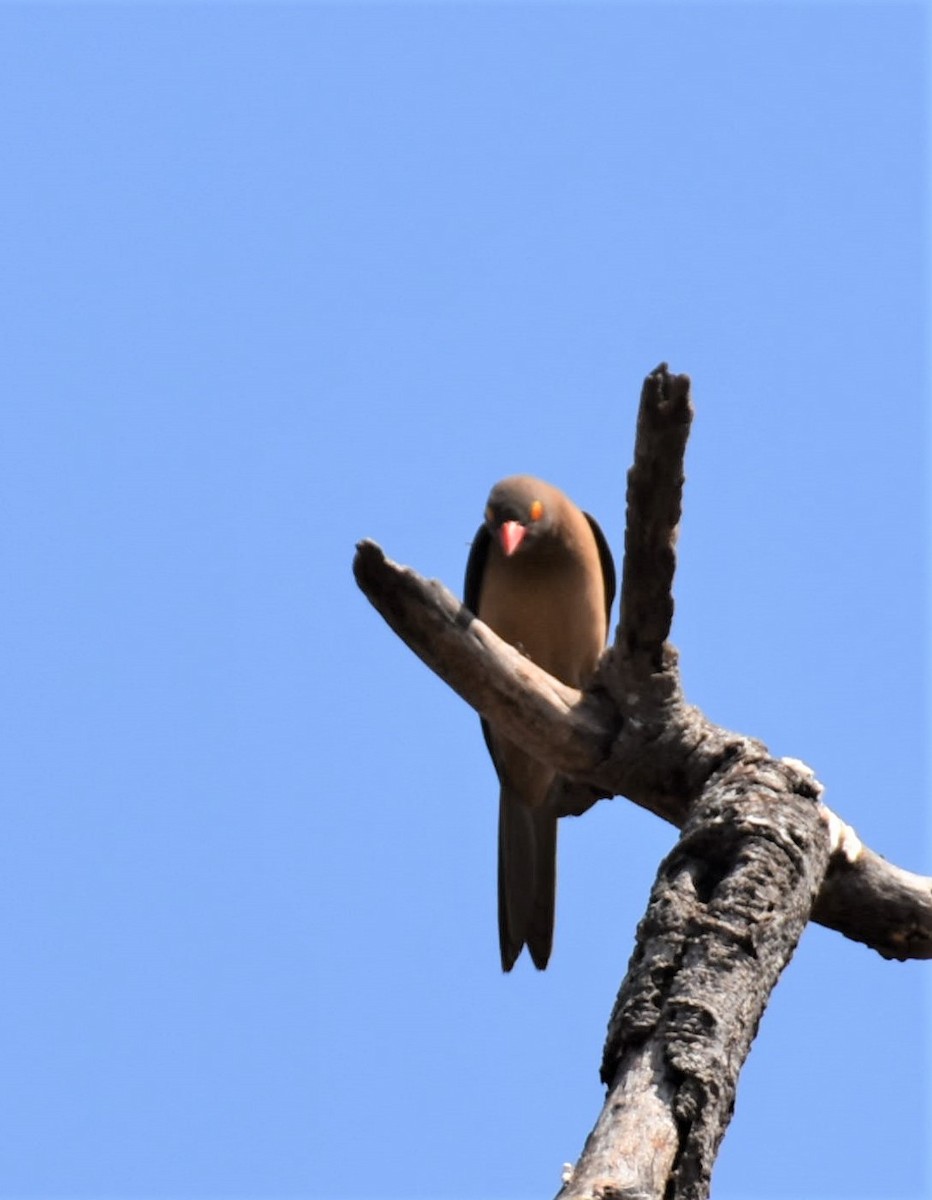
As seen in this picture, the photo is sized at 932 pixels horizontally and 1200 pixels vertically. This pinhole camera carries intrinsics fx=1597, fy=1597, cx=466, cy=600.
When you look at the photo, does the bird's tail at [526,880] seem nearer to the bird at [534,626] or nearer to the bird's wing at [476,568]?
the bird at [534,626]

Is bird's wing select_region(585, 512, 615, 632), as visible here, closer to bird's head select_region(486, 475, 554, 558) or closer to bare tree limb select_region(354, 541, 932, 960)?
bird's head select_region(486, 475, 554, 558)

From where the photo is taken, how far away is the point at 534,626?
20.1 feet

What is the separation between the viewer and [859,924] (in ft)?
15.5

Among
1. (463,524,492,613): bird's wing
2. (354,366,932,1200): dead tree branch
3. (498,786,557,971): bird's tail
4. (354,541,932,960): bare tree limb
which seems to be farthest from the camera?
(463,524,492,613): bird's wing

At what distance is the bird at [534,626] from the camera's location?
607cm

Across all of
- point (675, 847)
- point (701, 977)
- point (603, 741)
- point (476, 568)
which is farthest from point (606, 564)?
point (701, 977)

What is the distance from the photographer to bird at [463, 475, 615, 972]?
607 cm

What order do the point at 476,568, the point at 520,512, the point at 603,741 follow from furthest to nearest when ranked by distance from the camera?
the point at 476,568 < the point at 520,512 < the point at 603,741

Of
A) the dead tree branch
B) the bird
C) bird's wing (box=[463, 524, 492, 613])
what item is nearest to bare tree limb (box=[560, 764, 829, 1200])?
the dead tree branch

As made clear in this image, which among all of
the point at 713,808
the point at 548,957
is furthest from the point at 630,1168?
the point at 548,957

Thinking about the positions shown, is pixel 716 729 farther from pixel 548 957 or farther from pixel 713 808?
pixel 548 957

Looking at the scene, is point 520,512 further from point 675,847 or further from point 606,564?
point 675,847

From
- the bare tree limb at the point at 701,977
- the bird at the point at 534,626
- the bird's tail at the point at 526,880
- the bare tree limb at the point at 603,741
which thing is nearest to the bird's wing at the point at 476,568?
the bird at the point at 534,626

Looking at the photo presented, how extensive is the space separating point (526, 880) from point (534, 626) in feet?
3.19
